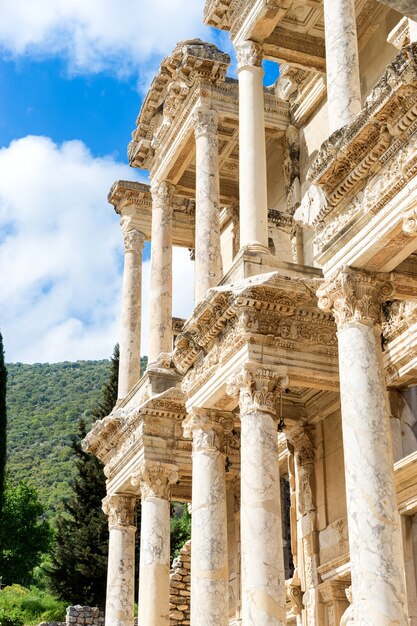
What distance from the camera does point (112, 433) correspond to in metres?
21.4

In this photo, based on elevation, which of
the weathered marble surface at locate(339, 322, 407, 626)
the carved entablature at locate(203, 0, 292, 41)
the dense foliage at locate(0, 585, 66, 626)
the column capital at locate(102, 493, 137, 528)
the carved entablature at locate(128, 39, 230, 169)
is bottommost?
the weathered marble surface at locate(339, 322, 407, 626)

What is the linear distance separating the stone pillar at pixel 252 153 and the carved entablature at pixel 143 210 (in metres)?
6.95

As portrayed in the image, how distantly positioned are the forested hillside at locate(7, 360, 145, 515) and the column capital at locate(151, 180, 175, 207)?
4536cm

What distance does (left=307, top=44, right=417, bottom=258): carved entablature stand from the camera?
1104 centimetres

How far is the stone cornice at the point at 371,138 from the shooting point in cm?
1098

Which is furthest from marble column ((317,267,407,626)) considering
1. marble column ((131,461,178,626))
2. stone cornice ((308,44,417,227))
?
marble column ((131,461,178,626))

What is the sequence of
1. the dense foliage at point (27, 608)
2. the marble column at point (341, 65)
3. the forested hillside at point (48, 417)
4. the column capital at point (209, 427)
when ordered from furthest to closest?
the forested hillside at point (48, 417)
the dense foliage at point (27, 608)
the column capital at point (209, 427)
the marble column at point (341, 65)

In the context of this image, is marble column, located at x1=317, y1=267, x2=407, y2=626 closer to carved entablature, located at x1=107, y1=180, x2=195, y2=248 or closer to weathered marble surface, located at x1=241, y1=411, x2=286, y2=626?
weathered marble surface, located at x1=241, y1=411, x2=286, y2=626

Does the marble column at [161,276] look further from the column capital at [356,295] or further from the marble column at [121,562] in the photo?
the column capital at [356,295]

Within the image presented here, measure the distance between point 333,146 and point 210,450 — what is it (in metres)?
6.49

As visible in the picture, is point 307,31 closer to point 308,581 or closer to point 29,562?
point 308,581

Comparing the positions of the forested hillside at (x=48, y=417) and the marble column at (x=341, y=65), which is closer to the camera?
the marble column at (x=341, y=65)

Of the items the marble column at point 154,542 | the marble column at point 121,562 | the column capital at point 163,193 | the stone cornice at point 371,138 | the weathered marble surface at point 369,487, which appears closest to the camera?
the weathered marble surface at point 369,487

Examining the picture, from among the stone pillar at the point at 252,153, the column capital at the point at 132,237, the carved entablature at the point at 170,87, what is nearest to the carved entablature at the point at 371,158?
the stone pillar at the point at 252,153
